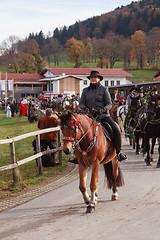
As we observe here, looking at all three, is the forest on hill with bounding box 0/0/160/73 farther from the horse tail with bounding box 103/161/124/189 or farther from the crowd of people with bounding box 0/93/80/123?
the horse tail with bounding box 103/161/124/189

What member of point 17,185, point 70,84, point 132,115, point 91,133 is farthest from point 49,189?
point 70,84

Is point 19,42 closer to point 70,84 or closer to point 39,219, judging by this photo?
point 70,84

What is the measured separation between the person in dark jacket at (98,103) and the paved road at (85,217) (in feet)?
3.72

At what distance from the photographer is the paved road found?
4.42 m

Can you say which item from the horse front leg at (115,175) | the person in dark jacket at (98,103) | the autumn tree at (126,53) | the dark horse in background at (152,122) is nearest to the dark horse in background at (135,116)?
the dark horse in background at (152,122)

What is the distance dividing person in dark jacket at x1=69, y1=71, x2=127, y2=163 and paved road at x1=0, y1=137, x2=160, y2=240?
1134mm

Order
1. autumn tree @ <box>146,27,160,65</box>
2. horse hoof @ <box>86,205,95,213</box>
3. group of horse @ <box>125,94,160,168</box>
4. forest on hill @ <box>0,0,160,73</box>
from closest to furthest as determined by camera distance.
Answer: horse hoof @ <box>86,205,95,213</box>
group of horse @ <box>125,94,160,168</box>
forest on hill @ <box>0,0,160,73</box>
autumn tree @ <box>146,27,160,65</box>

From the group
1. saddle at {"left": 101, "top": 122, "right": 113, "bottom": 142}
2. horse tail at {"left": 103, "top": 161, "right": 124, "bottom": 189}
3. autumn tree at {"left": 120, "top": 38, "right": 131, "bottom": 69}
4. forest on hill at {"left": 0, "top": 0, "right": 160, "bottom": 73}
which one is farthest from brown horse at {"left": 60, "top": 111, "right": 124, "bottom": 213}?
autumn tree at {"left": 120, "top": 38, "right": 131, "bottom": 69}

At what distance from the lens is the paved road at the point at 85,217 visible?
4422 mm

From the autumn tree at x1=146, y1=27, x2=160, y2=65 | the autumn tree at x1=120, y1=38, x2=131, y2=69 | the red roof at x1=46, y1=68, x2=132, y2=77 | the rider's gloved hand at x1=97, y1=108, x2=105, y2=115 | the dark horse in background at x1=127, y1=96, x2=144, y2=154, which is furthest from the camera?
the autumn tree at x1=120, y1=38, x2=131, y2=69

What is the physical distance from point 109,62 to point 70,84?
124 feet

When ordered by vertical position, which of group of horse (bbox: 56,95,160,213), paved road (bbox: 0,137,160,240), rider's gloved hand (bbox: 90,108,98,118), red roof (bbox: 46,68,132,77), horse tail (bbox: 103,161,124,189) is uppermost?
red roof (bbox: 46,68,132,77)

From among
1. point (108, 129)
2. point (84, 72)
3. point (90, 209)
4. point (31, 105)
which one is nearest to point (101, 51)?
point (84, 72)

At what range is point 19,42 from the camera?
96125 mm
